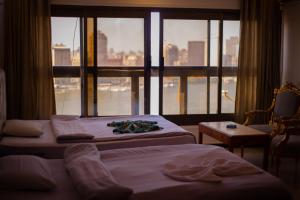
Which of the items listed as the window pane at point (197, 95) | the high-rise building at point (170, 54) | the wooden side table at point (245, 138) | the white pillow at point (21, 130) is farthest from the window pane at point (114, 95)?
the white pillow at point (21, 130)

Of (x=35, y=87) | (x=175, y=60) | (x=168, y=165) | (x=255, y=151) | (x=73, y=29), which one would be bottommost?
(x=255, y=151)

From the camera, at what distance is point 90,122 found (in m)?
4.77

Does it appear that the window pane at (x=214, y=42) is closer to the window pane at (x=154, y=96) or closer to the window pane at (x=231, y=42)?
the window pane at (x=231, y=42)

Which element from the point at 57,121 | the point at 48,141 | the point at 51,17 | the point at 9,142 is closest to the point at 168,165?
the point at 48,141

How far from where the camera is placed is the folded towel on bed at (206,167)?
2760 millimetres

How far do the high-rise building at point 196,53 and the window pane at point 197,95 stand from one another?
0.78ft

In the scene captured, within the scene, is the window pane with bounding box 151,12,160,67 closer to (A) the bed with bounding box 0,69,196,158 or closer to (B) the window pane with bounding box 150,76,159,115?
(B) the window pane with bounding box 150,76,159,115

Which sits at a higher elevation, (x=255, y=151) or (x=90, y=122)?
(x=90, y=122)

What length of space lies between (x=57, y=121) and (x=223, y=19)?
2.99 meters

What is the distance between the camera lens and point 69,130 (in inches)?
158

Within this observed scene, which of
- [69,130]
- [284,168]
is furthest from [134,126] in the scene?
[284,168]

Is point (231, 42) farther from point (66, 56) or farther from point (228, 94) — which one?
point (66, 56)

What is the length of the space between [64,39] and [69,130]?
2.01 m

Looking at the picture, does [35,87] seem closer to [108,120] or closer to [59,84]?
[59,84]
